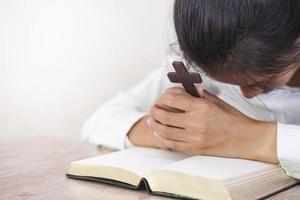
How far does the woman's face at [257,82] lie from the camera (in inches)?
33.4

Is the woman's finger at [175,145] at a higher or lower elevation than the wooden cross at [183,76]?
lower

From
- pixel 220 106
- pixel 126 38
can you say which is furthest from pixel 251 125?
pixel 126 38

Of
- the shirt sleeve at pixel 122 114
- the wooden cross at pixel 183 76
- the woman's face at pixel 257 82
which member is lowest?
the shirt sleeve at pixel 122 114

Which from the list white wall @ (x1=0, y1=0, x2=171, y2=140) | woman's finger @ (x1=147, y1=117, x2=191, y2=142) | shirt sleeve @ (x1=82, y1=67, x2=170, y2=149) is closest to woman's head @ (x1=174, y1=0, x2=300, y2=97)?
woman's finger @ (x1=147, y1=117, x2=191, y2=142)

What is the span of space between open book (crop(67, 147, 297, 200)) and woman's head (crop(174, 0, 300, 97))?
0.50 feet

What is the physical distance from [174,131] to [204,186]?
0.73 ft

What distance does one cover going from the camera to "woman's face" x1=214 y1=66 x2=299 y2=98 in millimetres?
849

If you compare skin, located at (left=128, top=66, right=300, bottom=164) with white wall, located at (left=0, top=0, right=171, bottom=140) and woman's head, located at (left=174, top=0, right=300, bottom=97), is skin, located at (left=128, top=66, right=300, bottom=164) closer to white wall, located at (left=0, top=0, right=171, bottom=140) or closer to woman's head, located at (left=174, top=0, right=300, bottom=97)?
woman's head, located at (left=174, top=0, right=300, bottom=97)

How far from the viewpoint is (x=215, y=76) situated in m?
0.86

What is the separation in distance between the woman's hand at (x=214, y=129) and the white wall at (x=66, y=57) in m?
0.82

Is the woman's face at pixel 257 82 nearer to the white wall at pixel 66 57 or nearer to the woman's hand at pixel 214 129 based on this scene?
the woman's hand at pixel 214 129

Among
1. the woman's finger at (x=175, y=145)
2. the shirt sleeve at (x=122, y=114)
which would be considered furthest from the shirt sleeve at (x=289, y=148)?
the shirt sleeve at (x=122, y=114)

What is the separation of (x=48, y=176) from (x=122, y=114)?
1.36ft

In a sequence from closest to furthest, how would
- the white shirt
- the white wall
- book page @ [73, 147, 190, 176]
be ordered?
book page @ [73, 147, 190, 176]
the white shirt
the white wall
